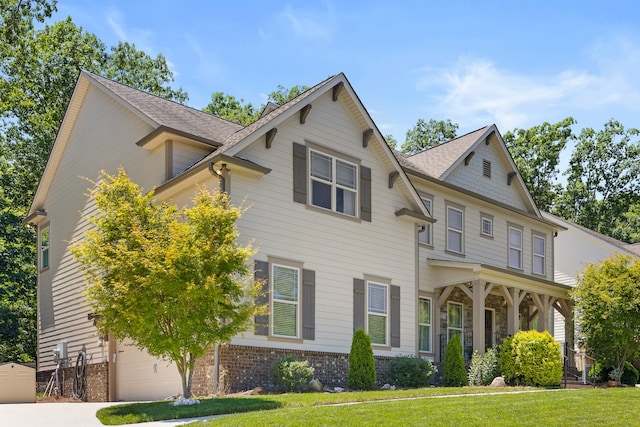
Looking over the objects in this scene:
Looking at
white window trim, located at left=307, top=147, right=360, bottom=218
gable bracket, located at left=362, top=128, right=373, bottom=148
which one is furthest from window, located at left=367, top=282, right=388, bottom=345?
gable bracket, located at left=362, top=128, right=373, bottom=148

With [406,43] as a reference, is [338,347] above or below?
below

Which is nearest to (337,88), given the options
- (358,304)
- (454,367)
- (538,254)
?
(358,304)

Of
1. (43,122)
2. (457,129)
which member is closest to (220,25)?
(43,122)

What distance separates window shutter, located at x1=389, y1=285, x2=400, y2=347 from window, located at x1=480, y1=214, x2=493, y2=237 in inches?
246

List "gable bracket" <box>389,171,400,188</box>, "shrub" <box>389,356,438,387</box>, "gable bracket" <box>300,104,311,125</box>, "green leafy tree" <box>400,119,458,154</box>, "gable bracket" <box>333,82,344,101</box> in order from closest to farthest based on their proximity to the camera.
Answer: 1. "gable bracket" <box>300,104,311,125</box>
2. "shrub" <box>389,356,438,387</box>
3. "gable bracket" <box>333,82,344,101</box>
4. "gable bracket" <box>389,171,400,188</box>
5. "green leafy tree" <box>400,119,458,154</box>

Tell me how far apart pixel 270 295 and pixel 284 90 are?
96.1 feet

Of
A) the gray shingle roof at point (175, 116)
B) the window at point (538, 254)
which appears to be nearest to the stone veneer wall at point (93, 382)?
the gray shingle roof at point (175, 116)

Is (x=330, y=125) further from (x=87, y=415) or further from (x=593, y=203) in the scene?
(x=593, y=203)

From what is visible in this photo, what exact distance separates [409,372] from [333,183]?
17.2 ft

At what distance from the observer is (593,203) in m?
49.2

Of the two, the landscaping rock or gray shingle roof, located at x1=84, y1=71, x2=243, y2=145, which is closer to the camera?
gray shingle roof, located at x1=84, y1=71, x2=243, y2=145

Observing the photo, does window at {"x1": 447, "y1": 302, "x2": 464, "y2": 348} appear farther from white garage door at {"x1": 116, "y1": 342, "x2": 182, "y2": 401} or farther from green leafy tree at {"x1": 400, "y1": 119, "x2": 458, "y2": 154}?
green leafy tree at {"x1": 400, "y1": 119, "x2": 458, "y2": 154}

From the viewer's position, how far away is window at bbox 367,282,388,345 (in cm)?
2048

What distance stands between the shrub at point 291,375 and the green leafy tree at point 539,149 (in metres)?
32.0
